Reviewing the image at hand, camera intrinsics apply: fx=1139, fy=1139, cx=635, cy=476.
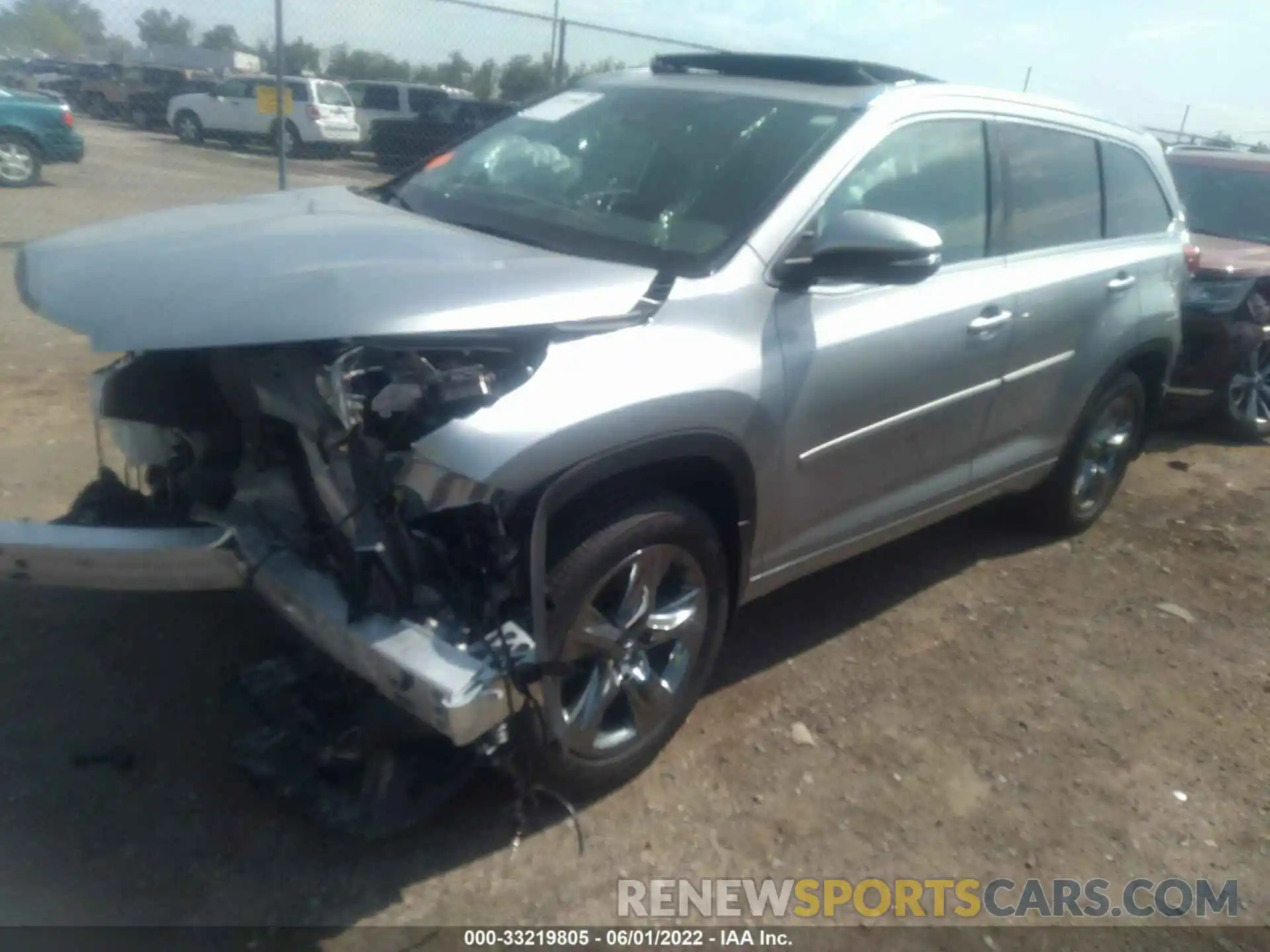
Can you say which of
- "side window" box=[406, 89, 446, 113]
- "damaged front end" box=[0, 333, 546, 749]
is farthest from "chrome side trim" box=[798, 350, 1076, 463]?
"side window" box=[406, 89, 446, 113]

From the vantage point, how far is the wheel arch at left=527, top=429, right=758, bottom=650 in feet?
9.02

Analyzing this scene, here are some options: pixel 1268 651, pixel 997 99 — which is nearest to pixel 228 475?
pixel 997 99

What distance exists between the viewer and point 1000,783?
360cm

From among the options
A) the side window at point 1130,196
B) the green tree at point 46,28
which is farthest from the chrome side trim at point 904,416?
the green tree at point 46,28

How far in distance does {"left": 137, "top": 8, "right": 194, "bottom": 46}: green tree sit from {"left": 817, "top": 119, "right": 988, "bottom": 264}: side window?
723 cm

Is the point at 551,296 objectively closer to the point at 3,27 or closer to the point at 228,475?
the point at 228,475

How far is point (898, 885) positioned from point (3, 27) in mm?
18296

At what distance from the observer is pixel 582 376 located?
284 cm

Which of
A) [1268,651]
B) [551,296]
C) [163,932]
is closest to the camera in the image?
[163,932]

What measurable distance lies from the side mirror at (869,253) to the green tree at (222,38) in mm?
8048

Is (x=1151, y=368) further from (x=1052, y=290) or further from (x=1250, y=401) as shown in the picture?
(x=1250, y=401)

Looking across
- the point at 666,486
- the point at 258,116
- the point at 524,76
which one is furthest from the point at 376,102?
the point at 666,486

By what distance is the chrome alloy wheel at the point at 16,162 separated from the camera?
13.8 m

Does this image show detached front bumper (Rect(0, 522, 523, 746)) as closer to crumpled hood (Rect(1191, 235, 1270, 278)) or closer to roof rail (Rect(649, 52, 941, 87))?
roof rail (Rect(649, 52, 941, 87))
